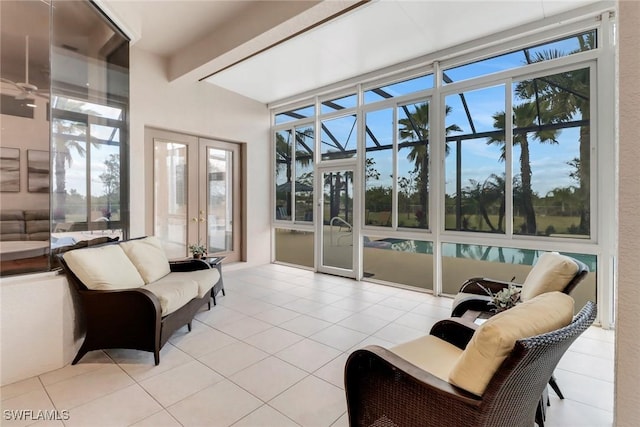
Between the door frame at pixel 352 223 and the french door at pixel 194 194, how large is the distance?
1591mm

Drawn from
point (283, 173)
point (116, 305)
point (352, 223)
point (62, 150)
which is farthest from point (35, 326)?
point (283, 173)

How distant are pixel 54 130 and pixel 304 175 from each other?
3.87 metres

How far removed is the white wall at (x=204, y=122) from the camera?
421 centimetres

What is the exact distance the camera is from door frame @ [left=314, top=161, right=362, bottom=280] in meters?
5.16

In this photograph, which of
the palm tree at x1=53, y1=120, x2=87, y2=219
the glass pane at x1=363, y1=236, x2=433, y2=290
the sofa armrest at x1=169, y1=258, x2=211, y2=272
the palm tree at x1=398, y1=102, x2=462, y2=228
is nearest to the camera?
the palm tree at x1=53, y1=120, x2=87, y2=219

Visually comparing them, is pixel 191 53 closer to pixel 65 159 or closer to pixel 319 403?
pixel 65 159

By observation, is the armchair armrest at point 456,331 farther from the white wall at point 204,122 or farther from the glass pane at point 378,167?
the white wall at point 204,122

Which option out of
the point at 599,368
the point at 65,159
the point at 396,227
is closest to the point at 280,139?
the point at 396,227

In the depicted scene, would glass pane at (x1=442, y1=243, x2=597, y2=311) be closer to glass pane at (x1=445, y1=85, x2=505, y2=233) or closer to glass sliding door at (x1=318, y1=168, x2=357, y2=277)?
glass pane at (x1=445, y1=85, x2=505, y2=233)

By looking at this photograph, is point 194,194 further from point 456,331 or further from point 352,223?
point 456,331

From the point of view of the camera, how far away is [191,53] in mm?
4164

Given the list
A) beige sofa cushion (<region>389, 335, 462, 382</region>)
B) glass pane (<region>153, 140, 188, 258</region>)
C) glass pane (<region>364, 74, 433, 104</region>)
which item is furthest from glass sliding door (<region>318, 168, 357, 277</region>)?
beige sofa cushion (<region>389, 335, 462, 382</region>)

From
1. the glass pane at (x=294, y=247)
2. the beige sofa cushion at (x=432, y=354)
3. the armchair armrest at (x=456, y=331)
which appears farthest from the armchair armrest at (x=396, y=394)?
the glass pane at (x=294, y=247)

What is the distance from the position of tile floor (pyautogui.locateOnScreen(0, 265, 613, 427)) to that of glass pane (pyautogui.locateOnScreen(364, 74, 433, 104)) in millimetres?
3162
